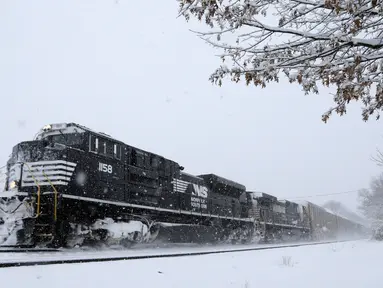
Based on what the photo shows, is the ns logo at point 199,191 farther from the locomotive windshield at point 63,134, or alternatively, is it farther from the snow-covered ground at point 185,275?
the snow-covered ground at point 185,275

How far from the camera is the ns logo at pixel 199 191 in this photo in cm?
1682

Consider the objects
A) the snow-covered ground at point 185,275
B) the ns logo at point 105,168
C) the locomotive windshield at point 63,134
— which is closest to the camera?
the snow-covered ground at point 185,275

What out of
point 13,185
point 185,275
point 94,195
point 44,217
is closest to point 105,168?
point 94,195

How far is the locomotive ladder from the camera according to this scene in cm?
891

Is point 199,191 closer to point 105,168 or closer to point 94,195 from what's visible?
point 105,168

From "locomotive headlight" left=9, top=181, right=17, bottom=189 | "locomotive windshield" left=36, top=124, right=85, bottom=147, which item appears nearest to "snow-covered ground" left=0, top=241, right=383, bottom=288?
"locomotive headlight" left=9, top=181, right=17, bottom=189

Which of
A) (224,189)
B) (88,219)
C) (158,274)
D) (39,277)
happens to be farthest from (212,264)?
(224,189)

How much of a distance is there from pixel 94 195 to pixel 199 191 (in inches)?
287

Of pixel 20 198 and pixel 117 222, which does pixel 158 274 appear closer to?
pixel 20 198

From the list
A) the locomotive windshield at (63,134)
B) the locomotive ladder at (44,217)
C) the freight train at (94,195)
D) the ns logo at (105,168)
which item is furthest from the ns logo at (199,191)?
the locomotive ladder at (44,217)

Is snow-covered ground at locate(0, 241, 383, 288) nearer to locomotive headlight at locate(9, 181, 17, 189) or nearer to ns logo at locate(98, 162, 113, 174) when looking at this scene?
ns logo at locate(98, 162, 113, 174)

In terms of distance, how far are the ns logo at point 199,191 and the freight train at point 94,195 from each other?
32 millimetres

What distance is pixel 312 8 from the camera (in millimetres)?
3848

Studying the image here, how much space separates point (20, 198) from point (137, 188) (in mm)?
4388
